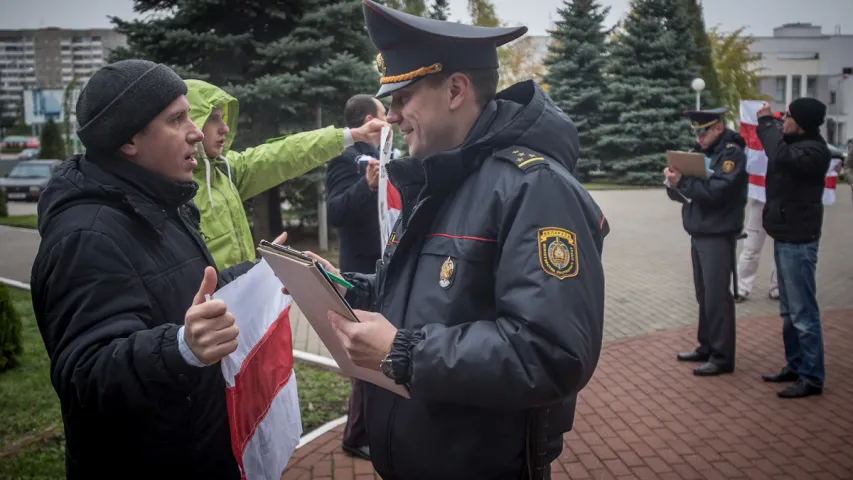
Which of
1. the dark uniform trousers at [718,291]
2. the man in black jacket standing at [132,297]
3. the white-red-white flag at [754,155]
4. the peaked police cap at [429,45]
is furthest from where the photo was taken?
the white-red-white flag at [754,155]

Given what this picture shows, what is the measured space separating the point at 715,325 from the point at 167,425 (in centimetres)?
526

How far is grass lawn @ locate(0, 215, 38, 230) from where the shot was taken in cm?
1959

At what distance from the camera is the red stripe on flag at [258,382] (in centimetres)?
244

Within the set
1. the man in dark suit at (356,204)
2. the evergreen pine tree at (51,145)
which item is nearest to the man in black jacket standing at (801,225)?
the man in dark suit at (356,204)

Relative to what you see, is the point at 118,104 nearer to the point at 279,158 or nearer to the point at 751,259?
the point at 279,158

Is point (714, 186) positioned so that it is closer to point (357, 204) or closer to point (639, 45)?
point (357, 204)

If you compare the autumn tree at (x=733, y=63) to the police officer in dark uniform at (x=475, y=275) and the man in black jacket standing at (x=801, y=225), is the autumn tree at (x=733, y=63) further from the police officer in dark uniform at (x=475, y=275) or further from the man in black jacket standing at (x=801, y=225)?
the police officer in dark uniform at (x=475, y=275)

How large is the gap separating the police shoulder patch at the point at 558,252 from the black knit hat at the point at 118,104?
1.44m

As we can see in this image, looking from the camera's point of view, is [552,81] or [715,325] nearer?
[715,325]

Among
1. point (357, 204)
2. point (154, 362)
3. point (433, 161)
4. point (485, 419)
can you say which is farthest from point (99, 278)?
point (357, 204)

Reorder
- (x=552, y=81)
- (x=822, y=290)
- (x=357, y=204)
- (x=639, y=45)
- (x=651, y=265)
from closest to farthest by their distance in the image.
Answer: (x=357, y=204)
(x=822, y=290)
(x=651, y=265)
(x=639, y=45)
(x=552, y=81)

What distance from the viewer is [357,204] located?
4.86 m

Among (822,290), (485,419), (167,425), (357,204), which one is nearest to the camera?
(485,419)

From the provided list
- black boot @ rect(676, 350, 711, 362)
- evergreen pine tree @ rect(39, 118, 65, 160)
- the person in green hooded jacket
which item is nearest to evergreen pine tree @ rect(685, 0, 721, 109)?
black boot @ rect(676, 350, 711, 362)
